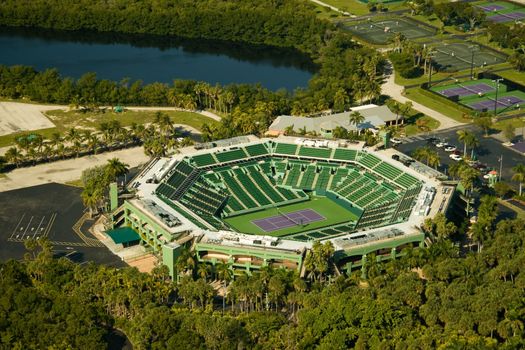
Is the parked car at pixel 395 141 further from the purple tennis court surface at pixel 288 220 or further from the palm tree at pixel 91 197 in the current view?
the palm tree at pixel 91 197

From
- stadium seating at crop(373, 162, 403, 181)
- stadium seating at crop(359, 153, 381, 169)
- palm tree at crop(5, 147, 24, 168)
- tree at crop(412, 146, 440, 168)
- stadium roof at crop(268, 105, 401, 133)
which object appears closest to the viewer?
stadium seating at crop(373, 162, 403, 181)

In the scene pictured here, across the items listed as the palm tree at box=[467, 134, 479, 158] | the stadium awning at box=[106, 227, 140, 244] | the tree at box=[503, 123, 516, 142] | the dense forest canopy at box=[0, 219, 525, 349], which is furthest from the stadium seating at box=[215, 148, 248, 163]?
the tree at box=[503, 123, 516, 142]

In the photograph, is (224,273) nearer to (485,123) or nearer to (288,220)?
(288,220)

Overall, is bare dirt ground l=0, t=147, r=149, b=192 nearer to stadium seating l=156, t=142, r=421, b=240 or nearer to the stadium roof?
stadium seating l=156, t=142, r=421, b=240

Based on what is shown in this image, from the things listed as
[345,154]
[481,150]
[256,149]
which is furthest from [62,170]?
[481,150]

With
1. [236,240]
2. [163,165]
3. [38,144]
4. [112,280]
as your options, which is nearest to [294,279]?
[236,240]

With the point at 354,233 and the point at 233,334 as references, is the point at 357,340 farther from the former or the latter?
the point at 354,233
